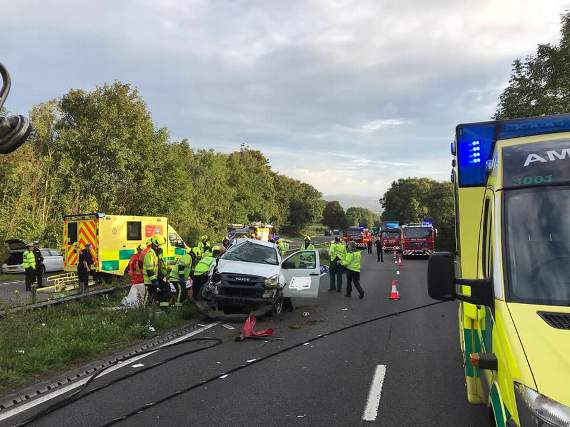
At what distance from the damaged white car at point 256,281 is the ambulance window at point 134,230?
8.75 metres

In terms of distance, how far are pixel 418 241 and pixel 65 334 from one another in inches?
1040

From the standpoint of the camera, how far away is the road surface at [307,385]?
16.2 feet

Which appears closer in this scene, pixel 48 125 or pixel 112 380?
pixel 112 380

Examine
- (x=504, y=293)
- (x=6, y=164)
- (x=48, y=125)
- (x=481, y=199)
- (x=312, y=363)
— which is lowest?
(x=312, y=363)

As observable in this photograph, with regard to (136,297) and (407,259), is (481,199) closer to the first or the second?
(136,297)

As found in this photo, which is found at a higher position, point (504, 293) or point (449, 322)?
point (504, 293)

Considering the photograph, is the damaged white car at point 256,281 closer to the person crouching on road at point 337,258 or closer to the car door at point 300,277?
the car door at point 300,277

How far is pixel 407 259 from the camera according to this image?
33094 mm

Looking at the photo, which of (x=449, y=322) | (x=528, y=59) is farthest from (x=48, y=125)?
(x=449, y=322)

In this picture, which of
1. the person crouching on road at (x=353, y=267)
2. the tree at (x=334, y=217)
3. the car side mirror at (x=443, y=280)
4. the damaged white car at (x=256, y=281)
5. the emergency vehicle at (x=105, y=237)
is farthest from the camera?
the tree at (x=334, y=217)

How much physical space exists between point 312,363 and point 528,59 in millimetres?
21000

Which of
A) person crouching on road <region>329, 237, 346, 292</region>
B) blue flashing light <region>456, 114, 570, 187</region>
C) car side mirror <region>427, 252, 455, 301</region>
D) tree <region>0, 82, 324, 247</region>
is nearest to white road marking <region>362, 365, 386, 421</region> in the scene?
car side mirror <region>427, 252, 455, 301</region>

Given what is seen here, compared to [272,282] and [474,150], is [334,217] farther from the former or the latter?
[474,150]

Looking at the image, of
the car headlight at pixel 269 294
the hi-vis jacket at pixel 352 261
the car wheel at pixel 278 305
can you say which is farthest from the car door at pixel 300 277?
the hi-vis jacket at pixel 352 261
